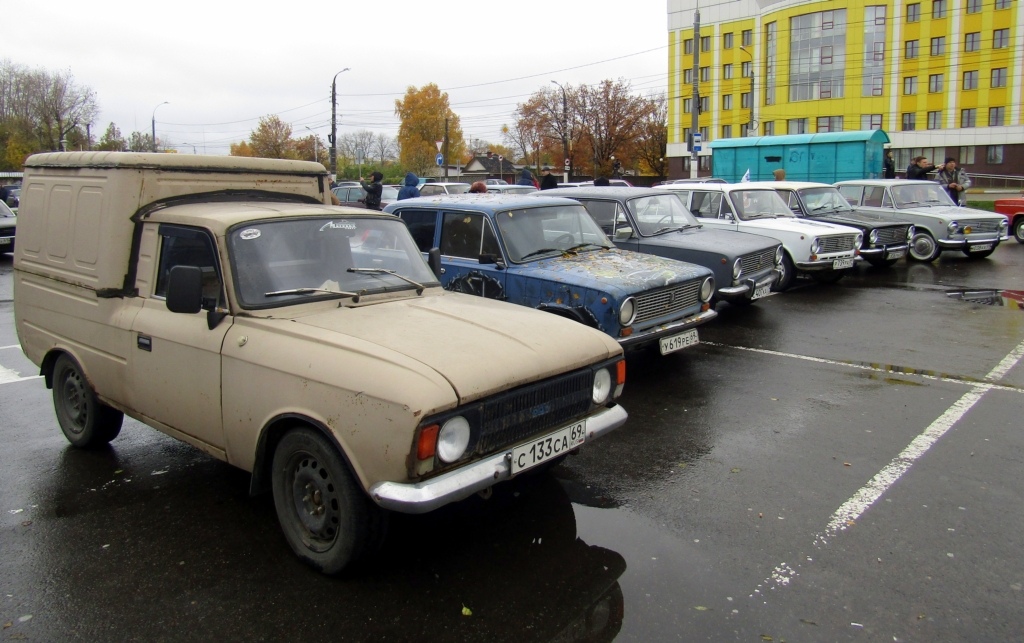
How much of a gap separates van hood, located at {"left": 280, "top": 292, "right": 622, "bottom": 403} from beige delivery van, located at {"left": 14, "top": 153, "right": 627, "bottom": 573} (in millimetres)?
14

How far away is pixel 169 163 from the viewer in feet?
16.5

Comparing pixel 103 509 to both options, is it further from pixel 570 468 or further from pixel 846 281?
pixel 846 281

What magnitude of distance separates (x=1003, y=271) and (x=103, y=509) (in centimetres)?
1551

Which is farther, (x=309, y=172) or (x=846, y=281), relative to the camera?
(x=846, y=281)

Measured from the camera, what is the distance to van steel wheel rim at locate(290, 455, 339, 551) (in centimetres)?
374

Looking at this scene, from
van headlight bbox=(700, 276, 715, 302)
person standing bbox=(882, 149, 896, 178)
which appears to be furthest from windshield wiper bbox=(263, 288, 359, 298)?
person standing bbox=(882, 149, 896, 178)

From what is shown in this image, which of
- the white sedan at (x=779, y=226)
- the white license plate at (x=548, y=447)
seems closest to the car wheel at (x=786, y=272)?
the white sedan at (x=779, y=226)

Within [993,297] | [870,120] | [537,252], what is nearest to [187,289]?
[537,252]

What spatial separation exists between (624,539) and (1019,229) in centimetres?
1904

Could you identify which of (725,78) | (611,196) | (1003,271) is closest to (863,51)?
(725,78)

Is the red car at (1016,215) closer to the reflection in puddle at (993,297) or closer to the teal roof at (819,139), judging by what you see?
the teal roof at (819,139)

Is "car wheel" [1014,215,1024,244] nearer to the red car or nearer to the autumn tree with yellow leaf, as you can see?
the red car

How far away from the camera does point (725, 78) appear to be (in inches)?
2778

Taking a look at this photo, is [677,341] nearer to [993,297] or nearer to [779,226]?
[779,226]
